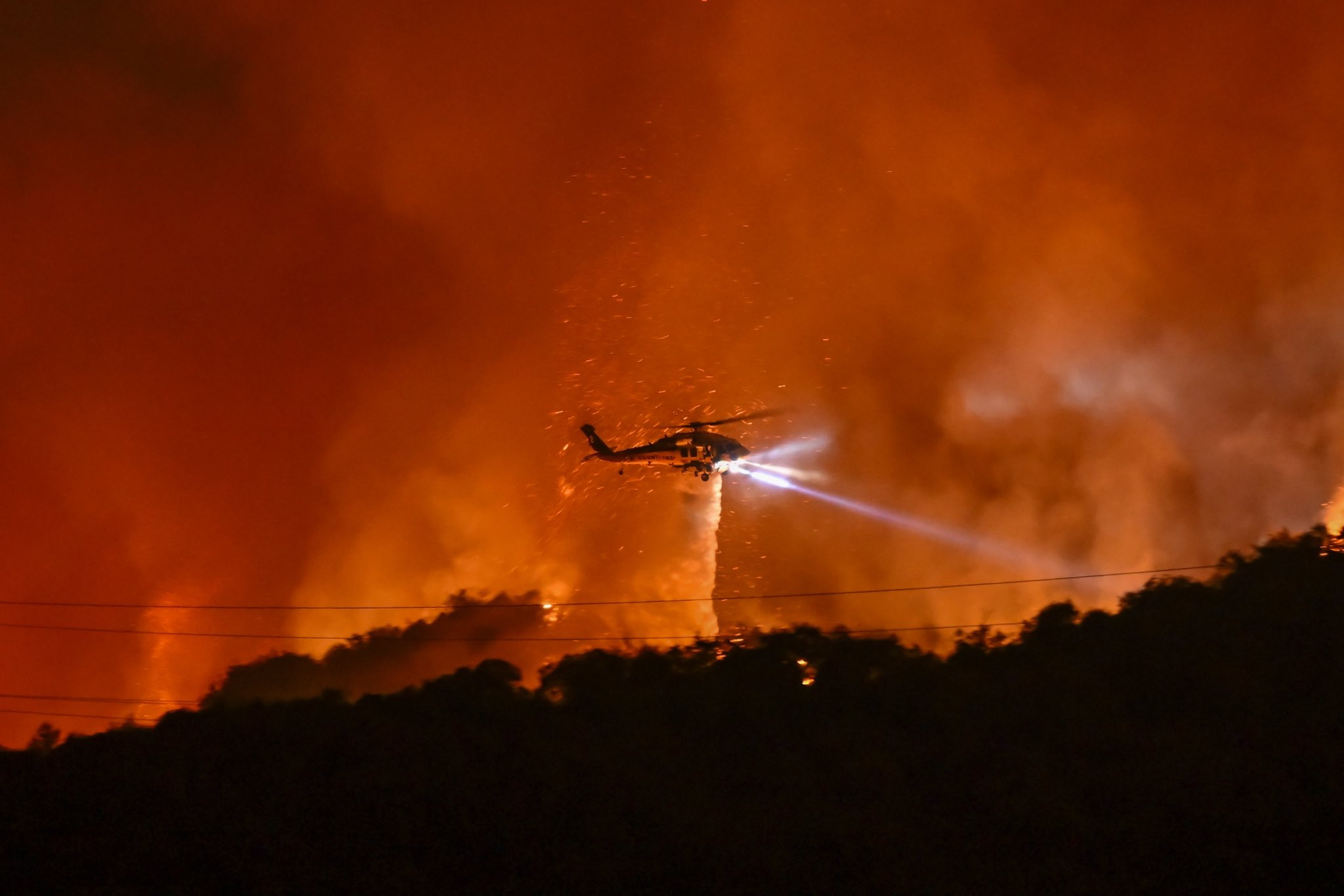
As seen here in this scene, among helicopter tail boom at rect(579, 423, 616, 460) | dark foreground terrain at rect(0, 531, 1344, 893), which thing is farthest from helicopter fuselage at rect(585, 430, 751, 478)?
dark foreground terrain at rect(0, 531, 1344, 893)

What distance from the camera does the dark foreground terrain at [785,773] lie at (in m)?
19.9

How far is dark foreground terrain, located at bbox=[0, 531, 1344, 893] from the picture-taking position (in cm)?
1994

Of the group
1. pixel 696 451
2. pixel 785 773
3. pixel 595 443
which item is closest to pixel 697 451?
pixel 696 451

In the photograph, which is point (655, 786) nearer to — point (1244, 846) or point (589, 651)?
point (589, 651)

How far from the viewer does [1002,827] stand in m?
20.8

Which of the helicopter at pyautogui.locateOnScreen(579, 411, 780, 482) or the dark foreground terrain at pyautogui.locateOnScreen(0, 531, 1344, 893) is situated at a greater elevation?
the helicopter at pyautogui.locateOnScreen(579, 411, 780, 482)

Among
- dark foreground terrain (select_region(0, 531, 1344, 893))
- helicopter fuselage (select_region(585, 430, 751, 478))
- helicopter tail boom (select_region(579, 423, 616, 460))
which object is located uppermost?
helicopter tail boom (select_region(579, 423, 616, 460))

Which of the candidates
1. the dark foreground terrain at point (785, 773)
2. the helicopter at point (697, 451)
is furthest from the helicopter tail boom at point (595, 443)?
the dark foreground terrain at point (785, 773)

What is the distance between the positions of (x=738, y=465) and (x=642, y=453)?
260cm

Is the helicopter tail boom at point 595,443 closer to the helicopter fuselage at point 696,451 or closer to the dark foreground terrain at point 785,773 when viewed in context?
the helicopter fuselage at point 696,451

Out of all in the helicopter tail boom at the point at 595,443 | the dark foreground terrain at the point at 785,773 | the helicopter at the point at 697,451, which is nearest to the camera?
the dark foreground terrain at the point at 785,773

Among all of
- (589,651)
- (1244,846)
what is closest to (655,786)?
(589,651)

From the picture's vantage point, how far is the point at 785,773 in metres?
22.5

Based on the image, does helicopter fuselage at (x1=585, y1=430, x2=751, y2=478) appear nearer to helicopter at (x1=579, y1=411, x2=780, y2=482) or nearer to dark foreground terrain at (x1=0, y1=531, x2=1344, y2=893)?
helicopter at (x1=579, y1=411, x2=780, y2=482)
